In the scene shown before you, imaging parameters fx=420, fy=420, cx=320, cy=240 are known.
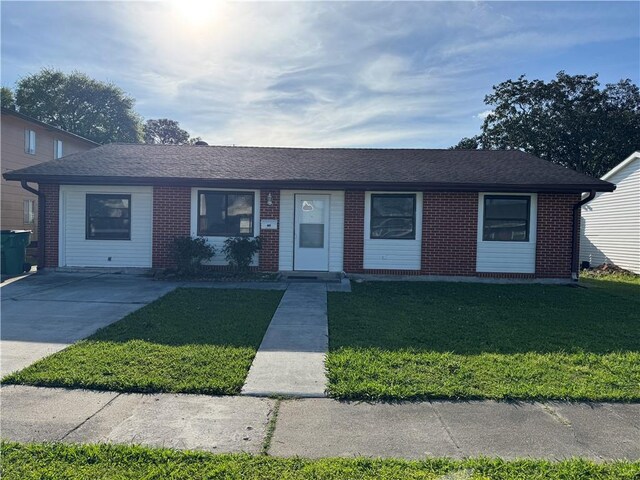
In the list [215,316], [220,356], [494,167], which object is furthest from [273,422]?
[494,167]

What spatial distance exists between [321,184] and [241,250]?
267 centimetres

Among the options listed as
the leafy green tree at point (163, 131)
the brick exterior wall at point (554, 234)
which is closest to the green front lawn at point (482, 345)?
the brick exterior wall at point (554, 234)

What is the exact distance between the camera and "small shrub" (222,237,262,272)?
10.9 metres

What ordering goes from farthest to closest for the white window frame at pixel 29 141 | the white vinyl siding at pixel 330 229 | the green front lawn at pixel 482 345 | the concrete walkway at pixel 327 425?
the white window frame at pixel 29 141 < the white vinyl siding at pixel 330 229 < the green front lawn at pixel 482 345 < the concrete walkway at pixel 327 425

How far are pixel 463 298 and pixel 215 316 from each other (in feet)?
16.9

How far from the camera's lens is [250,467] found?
2826mm

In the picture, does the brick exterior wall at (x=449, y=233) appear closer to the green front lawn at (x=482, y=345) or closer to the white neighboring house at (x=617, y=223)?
the green front lawn at (x=482, y=345)

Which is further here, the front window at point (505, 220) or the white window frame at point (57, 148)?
the white window frame at point (57, 148)

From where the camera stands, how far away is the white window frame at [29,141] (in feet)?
62.7

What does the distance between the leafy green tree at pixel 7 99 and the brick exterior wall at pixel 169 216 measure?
30428mm

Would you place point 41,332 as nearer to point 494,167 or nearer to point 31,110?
point 494,167

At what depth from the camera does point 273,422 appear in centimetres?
353

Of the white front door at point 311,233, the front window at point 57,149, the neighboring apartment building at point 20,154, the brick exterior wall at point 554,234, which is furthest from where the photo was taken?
the front window at point 57,149

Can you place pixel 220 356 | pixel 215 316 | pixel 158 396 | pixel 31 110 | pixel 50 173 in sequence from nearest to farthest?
pixel 158 396 < pixel 220 356 < pixel 215 316 < pixel 50 173 < pixel 31 110
